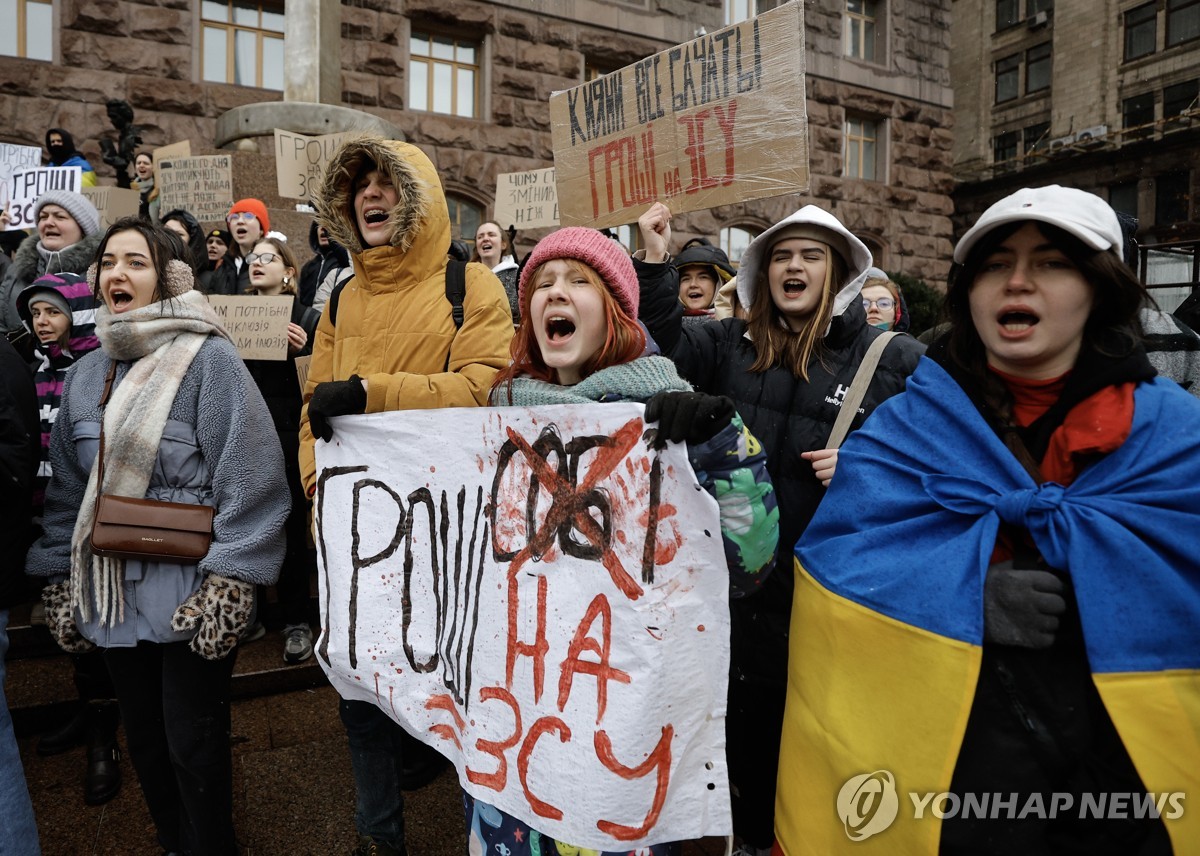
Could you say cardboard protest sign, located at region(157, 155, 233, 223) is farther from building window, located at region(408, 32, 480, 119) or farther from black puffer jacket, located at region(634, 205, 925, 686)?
building window, located at region(408, 32, 480, 119)

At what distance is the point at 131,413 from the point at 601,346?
147cm

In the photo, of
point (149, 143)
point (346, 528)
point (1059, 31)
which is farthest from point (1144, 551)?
point (1059, 31)

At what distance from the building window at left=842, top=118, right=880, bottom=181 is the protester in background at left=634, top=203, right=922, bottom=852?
44.3ft

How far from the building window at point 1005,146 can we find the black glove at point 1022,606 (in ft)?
98.3

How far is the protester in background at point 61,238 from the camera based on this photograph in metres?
3.48

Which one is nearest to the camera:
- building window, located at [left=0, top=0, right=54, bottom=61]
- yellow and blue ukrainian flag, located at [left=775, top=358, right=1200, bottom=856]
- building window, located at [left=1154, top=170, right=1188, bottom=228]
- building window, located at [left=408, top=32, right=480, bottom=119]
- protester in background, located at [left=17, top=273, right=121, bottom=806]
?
yellow and blue ukrainian flag, located at [left=775, top=358, right=1200, bottom=856]

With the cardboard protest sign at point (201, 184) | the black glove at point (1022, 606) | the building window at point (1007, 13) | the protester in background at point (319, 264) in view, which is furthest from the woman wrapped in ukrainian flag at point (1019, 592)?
the building window at point (1007, 13)

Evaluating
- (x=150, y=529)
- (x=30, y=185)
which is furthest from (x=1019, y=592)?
(x=30, y=185)

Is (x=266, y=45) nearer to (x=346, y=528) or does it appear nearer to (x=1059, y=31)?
(x=346, y=528)

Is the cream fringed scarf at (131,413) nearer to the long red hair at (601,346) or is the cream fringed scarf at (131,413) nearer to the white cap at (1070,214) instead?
the long red hair at (601,346)

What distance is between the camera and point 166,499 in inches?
89.4

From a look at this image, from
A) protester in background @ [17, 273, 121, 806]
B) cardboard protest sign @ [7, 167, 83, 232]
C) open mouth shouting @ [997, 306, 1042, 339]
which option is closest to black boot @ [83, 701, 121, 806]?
protester in background @ [17, 273, 121, 806]

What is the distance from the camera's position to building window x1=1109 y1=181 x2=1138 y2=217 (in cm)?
2102

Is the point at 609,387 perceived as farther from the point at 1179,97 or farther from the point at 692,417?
the point at 1179,97
